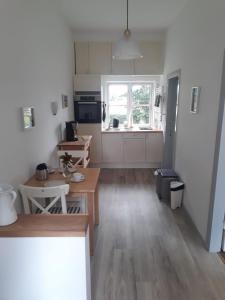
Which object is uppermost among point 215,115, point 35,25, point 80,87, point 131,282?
point 35,25

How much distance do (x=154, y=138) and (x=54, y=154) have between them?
98.0 inches

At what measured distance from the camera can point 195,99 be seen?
9.25ft

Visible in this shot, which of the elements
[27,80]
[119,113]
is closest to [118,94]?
[119,113]

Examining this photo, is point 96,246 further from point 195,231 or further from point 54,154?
point 54,154

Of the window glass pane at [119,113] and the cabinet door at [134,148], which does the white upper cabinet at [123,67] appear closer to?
the window glass pane at [119,113]

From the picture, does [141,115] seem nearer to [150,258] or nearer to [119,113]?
[119,113]

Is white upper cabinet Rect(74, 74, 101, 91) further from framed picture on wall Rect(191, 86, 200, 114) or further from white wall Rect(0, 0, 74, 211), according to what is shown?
framed picture on wall Rect(191, 86, 200, 114)

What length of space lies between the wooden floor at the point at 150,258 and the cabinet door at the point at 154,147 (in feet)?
5.87

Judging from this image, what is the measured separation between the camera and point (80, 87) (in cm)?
495

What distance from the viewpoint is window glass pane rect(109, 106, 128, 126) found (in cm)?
564

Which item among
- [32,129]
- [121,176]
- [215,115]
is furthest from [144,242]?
[121,176]

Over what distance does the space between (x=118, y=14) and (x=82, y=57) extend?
1.38 meters

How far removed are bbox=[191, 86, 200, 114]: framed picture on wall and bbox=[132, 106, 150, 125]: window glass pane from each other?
2737mm

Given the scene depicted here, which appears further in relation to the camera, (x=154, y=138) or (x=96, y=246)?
(x=154, y=138)
